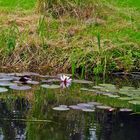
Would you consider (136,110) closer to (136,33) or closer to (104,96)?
(104,96)

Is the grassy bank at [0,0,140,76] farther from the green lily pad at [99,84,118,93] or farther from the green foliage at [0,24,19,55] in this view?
the green lily pad at [99,84,118,93]

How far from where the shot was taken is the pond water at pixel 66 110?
648 cm

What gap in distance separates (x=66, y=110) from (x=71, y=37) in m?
3.18

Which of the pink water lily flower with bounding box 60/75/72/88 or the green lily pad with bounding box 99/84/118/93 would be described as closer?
the green lily pad with bounding box 99/84/118/93

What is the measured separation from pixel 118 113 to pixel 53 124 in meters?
0.92

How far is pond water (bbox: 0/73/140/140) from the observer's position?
6477mm

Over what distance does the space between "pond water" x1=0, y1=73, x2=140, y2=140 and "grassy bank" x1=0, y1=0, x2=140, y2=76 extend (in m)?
0.58

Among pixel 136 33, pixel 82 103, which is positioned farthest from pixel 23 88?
pixel 136 33

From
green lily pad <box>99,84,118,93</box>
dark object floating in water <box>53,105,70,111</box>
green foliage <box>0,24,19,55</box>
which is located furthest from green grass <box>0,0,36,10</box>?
dark object floating in water <box>53,105,70,111</box>

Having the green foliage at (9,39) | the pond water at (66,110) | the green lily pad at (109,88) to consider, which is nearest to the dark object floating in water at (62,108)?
the pond water at (66,110)

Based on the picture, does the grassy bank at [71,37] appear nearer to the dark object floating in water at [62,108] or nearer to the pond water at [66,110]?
the pond water at [66,110]

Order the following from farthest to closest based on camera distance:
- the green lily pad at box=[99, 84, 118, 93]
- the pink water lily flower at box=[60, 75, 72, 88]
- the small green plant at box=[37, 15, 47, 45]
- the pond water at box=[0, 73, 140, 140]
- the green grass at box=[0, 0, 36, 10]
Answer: the green grass at box=[0, 0, 36, 10] < the small green plant at box=[37, 15, 47, 45] < the pink water lily flower at box=[60, 75, 72, 88] < the green lily pad at box=[99, 84, 118, 93] < the pond water at box=[0, 73, 140, 140]

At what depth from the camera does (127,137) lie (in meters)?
6.49

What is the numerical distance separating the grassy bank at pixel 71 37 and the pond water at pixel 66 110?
22.7 inches
